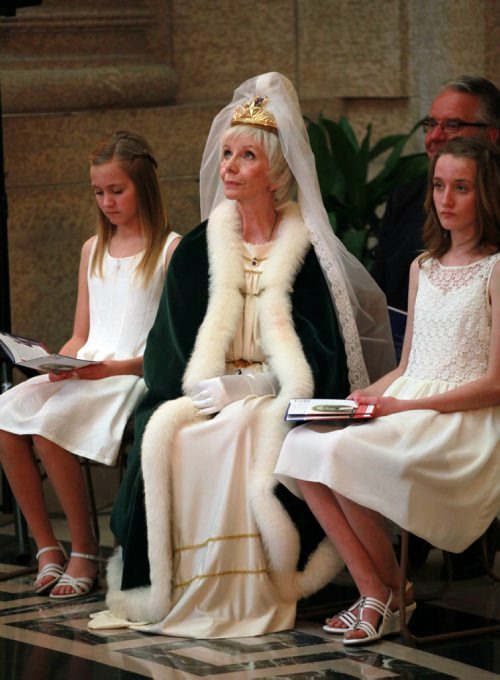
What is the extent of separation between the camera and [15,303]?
23.8ft

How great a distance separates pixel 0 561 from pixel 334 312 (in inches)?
67.2

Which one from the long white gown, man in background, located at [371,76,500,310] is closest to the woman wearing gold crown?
the long white gown

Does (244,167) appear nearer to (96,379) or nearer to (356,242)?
(96,379)

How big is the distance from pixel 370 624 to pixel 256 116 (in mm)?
1760

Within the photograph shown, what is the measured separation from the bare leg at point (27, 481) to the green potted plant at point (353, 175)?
2.15 metres

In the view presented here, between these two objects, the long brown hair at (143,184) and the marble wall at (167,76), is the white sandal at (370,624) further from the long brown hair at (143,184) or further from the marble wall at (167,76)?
the marble wall at (167,76)

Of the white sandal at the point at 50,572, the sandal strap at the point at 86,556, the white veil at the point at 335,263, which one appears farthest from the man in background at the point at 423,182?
the white sandal at the point at 50,572

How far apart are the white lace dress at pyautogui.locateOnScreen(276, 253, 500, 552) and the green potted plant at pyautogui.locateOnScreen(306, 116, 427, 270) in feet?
7.51

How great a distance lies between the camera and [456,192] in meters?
4.76

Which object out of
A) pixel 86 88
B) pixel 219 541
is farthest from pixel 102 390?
pixel 86 88

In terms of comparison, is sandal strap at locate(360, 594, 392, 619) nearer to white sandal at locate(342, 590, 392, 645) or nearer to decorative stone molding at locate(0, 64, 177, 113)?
white sandal at locate(342, 590, 392, 645)

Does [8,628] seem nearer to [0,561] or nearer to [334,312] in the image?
[0,561]

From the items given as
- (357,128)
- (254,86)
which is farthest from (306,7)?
(254,86)

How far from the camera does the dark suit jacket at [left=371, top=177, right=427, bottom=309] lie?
5766 mm
